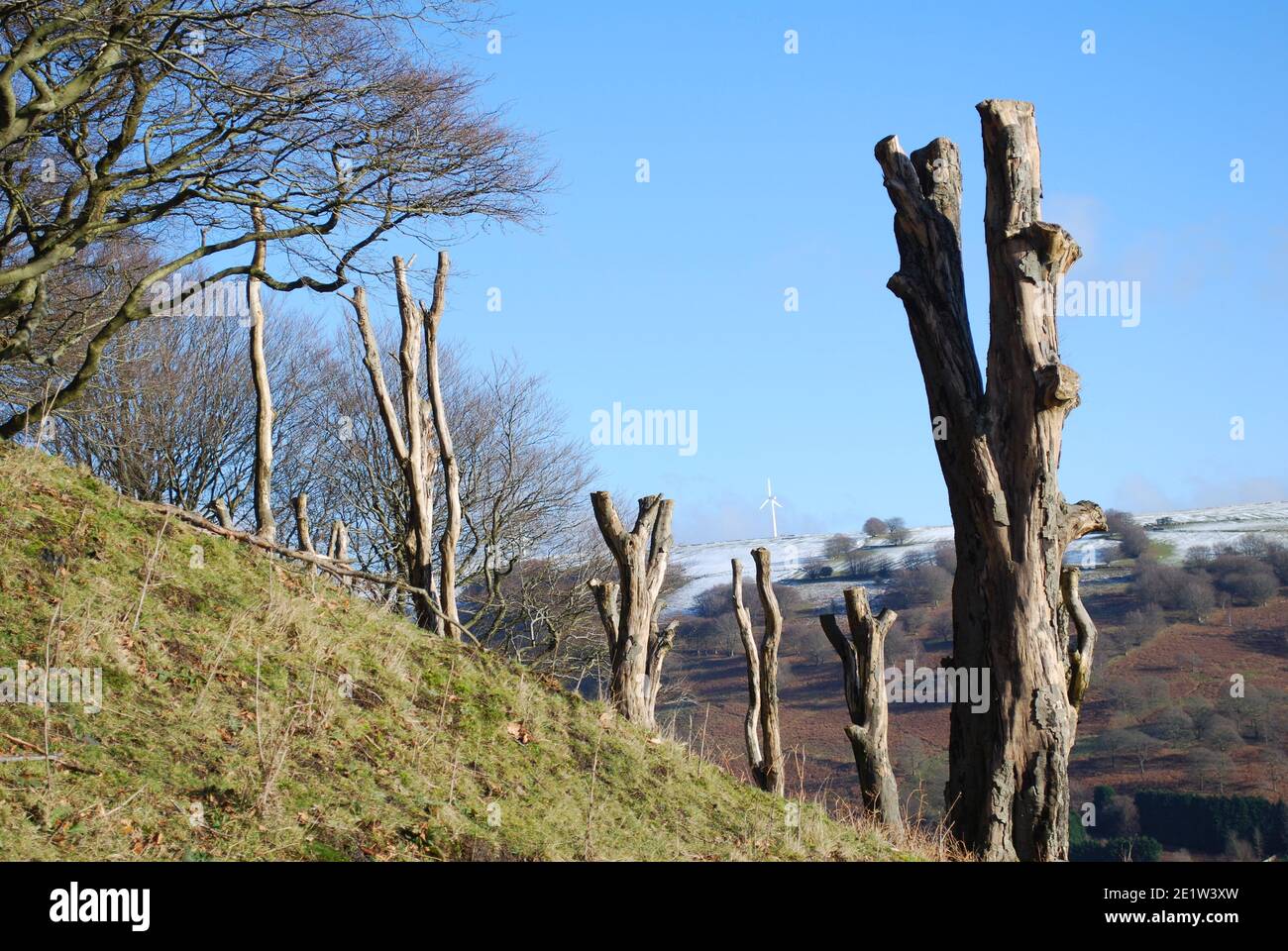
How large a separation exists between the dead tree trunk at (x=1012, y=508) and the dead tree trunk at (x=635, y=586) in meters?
2.62

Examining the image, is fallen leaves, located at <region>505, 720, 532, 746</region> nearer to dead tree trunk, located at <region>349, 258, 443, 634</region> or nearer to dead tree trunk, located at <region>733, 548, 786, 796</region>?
dead tree trunk, located at <region>349, 258, 443, 634</region>

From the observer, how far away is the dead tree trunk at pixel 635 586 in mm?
10016

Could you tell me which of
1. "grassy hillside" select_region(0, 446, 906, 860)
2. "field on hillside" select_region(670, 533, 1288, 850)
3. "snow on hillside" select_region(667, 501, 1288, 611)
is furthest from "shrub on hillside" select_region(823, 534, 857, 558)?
"grassy hillside" select_region(0, 446, 906, 860)

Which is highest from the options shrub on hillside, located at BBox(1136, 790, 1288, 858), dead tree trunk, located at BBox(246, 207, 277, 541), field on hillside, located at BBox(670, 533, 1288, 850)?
dead tree trunk, located at BBox(246, 207, 277, 541)

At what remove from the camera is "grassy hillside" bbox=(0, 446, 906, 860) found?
5035 mm

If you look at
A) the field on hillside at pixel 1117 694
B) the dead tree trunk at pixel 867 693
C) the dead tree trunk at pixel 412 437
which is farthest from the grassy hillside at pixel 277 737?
the field on hillside at pixel 1117 694

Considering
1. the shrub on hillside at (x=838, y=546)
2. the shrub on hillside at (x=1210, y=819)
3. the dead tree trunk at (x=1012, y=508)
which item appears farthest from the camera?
the shrub on hillside at (x=838, y=546)

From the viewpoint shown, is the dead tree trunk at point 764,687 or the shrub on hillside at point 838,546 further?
the shrub on hillside at point 838,546

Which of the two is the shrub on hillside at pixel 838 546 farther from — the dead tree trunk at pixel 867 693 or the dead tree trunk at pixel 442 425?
the dead tree trunk at pixel 442 425

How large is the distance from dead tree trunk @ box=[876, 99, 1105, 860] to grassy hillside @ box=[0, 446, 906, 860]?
78.6 inches

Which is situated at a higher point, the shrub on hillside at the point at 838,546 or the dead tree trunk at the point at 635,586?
the shrub on hillside at the point at 838,546
